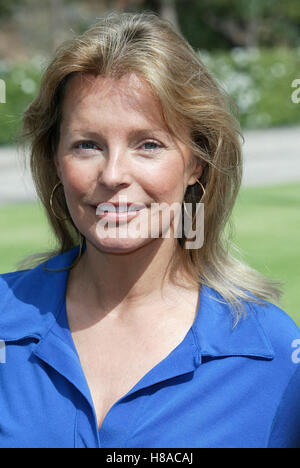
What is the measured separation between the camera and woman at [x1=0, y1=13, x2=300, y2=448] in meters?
2.16

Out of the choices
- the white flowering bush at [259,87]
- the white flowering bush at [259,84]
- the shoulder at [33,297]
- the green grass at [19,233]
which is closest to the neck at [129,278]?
the shoulder at [33,297]

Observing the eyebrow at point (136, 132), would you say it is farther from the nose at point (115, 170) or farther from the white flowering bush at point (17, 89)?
the white flowering bush at point (17, 89)

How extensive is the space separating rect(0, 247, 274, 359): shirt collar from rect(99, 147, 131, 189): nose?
Answer: 44 centimetres

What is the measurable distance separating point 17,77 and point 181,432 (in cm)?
1717

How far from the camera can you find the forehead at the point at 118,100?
2.21 metres

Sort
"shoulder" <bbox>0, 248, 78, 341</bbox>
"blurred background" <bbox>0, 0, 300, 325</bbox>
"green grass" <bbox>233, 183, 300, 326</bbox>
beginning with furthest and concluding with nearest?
"blurred background" <bbox>0, 0, 300, 325</bbox> → "green grass" <bbox>233, 183, 300, 326</bbox> → "shoulder" <bbox>0, 248, 78, 341</bbox>

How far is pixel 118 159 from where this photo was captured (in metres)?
2.21

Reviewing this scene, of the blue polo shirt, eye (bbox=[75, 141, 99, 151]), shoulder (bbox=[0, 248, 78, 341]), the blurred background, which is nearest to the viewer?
the blue polo shirt

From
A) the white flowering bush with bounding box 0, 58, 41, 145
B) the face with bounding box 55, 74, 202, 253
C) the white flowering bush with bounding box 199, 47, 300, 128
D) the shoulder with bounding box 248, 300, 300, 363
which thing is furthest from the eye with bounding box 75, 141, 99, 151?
the white flowering bush with bounding box 199, 47, 300, 128

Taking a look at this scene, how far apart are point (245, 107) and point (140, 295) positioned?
18175 mm

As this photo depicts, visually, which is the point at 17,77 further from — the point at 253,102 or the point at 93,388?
the point at 93,388

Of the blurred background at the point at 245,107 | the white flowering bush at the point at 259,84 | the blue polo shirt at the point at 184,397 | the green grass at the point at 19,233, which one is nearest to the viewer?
the blue polo shirt at the point at 184,397

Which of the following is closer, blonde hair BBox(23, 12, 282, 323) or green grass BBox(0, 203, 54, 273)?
blonde hair BBox(23, 12, 282, 323)

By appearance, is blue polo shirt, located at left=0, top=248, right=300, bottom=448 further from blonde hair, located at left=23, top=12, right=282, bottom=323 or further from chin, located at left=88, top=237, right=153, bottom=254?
chin, located at left=88, top=237, right=153, bottom=254
